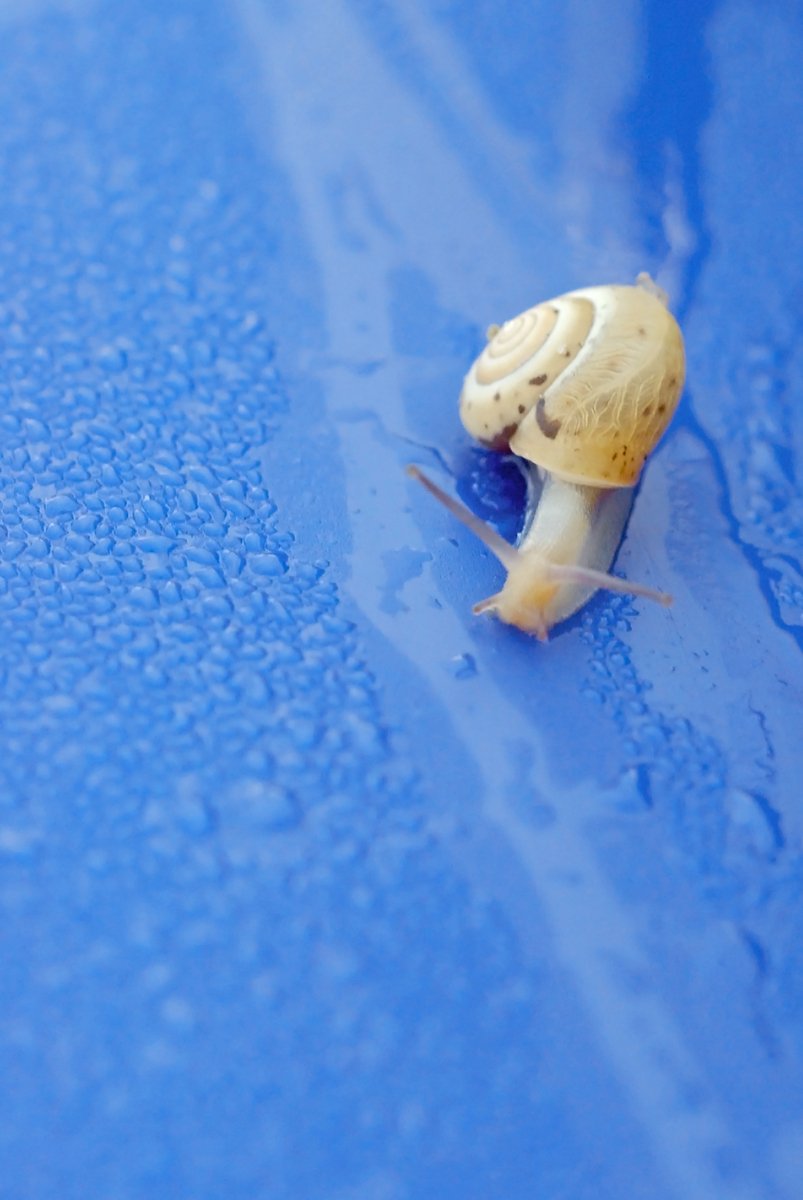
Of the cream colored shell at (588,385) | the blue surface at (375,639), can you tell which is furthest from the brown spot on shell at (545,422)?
the blue surface at (375,639)

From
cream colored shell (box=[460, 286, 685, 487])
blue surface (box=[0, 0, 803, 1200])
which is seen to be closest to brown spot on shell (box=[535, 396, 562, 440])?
cream colored shell (box=[460, 286, 685, 487])

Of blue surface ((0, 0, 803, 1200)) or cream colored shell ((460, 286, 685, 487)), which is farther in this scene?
cream colored shell ((460, 286, 685, 487))

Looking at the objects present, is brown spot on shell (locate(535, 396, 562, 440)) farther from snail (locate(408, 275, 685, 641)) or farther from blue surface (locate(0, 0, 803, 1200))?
blue surface (locate(0, 0, 803, 1200))

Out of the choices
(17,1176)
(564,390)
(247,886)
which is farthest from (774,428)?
(17,1176)

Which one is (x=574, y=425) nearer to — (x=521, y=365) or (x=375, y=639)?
(x=521, y=365)

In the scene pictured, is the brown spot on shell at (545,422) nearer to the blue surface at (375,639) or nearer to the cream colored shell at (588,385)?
the cream colored shell at (588,385)

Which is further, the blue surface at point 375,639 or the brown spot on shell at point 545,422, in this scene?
the brown spot on shell at point 545,422

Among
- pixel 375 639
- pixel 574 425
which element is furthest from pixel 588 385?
pixel 375 639
